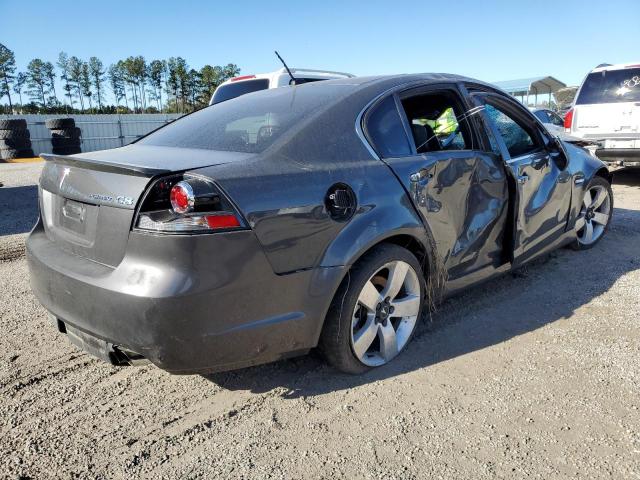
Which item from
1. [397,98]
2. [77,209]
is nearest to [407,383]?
[397,98]

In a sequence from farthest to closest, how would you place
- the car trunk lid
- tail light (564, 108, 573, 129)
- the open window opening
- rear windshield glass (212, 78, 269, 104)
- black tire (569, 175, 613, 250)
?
tail light (564, 108, 573, 129) < rear windshield glass (212, 78, 269, 104) < black tire (569, 175, 613, 250) < the open window opening < the car trunk lid

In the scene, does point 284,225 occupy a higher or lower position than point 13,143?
higher

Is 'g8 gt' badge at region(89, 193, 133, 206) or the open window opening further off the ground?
the open window opening

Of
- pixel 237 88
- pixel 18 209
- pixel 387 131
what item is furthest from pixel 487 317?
pixel 18 209

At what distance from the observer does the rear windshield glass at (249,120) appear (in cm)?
270

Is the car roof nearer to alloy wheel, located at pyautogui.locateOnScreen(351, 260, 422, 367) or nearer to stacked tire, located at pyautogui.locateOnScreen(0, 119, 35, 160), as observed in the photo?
alloy wheel, located at pyautogui.locateOnScreen(351, 260, 422, 367)

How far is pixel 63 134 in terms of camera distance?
1897 cm

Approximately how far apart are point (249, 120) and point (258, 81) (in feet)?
17.6

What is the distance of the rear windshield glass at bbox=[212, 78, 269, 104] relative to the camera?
26.2 ft

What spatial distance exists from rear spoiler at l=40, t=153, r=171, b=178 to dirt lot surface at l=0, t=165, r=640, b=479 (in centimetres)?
118

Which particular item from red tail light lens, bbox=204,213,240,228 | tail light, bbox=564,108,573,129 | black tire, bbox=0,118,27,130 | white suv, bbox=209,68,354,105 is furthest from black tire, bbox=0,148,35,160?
red tail light lens, bbox=204,213,240,228

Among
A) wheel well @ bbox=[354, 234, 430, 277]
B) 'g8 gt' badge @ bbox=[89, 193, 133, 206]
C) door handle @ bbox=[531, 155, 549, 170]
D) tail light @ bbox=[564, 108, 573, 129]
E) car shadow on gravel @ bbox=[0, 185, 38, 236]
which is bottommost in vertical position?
car shadow on gravel @ bbox=[0, 185, 38, 236]

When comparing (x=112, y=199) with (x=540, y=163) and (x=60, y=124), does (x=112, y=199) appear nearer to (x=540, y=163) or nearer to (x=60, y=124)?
(x=540, y=163)

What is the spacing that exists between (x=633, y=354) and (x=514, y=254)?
967 mm
